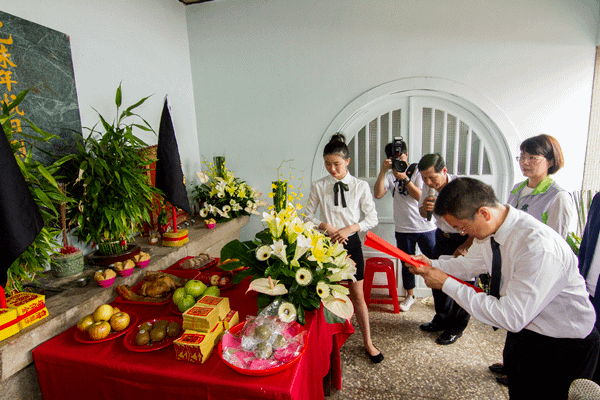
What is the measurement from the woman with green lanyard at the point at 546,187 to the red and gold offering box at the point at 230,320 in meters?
1.99

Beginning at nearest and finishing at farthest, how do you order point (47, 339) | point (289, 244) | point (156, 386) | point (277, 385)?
1. point (277, 385)
2. point (156, 386)
3. point (47, 339)
4. point (289, 244)

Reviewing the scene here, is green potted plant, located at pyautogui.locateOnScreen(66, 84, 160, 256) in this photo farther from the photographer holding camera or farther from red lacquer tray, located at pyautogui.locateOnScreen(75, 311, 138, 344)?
the photographer holding camera

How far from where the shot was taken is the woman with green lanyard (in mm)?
1944

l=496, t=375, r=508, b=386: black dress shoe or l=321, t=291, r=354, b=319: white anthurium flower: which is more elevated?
l=321, t=291, r=354, b=319: white anthurium flower

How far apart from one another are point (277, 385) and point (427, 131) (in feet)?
10.0

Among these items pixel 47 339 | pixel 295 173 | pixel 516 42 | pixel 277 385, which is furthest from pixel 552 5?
pixel 47 339

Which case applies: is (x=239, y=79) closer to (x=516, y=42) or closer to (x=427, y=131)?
(x=427, y=131)

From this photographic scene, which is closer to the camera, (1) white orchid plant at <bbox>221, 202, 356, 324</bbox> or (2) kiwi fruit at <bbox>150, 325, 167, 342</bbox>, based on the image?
(2) kiwi fruit at <bbox>150, 325, 167, 342</bbox>

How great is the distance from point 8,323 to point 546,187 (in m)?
3.02

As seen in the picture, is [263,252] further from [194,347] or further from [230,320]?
[194,347]

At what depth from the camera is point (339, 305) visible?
4.87ft

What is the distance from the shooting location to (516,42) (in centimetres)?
307

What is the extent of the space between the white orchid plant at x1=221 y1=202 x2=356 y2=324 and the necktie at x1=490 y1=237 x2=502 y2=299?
668mm

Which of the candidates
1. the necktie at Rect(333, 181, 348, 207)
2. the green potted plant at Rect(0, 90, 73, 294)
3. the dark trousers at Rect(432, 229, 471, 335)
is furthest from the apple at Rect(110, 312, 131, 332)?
the dark trousers at Rect(432, 229, 471, 335)
